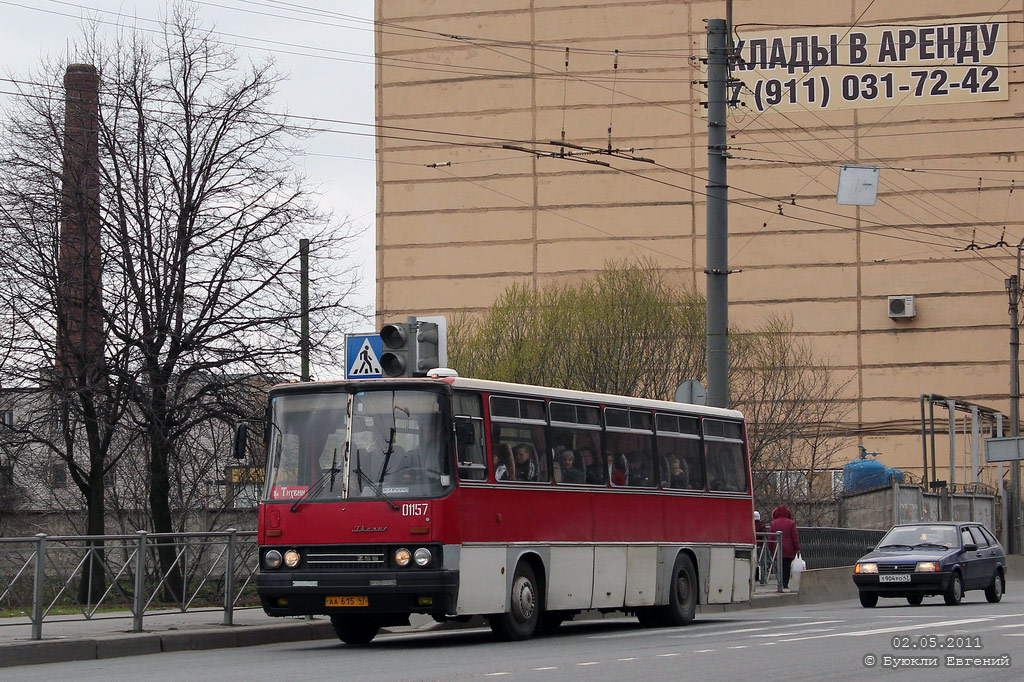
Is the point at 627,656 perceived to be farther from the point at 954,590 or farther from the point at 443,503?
the point at 954,590

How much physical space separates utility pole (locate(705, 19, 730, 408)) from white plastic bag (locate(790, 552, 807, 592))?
5.19m

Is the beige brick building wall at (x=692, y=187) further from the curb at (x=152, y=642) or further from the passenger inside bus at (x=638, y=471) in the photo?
the curb at (x=152, y=642)

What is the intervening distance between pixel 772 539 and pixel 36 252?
1413 cm

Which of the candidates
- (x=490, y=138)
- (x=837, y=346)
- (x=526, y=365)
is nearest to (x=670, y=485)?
(x=526, y=365)

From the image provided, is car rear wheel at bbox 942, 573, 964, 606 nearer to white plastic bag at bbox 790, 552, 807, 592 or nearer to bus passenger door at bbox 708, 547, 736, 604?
→ white plastic bag at bbox 790, 552, 807, 592

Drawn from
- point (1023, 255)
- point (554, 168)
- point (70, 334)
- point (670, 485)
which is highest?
point (554, 168)

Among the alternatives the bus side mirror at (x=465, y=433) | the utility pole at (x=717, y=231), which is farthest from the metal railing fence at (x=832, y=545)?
the bus side mirror at (x=465, y=433)

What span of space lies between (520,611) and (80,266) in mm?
11856

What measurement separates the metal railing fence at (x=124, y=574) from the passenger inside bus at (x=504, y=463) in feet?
12.1

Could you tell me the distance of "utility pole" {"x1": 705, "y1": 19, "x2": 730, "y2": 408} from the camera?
24969mm

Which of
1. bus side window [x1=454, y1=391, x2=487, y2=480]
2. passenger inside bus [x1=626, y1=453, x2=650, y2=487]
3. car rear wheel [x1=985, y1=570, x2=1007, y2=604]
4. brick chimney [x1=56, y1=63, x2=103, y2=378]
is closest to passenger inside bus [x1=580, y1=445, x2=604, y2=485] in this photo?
passenger inside bus [x1=626, y1=453, x2=650, y2=487]

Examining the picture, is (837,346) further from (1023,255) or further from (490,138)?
(490,138)

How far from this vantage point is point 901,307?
184ft

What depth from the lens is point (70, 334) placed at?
25516 mm
